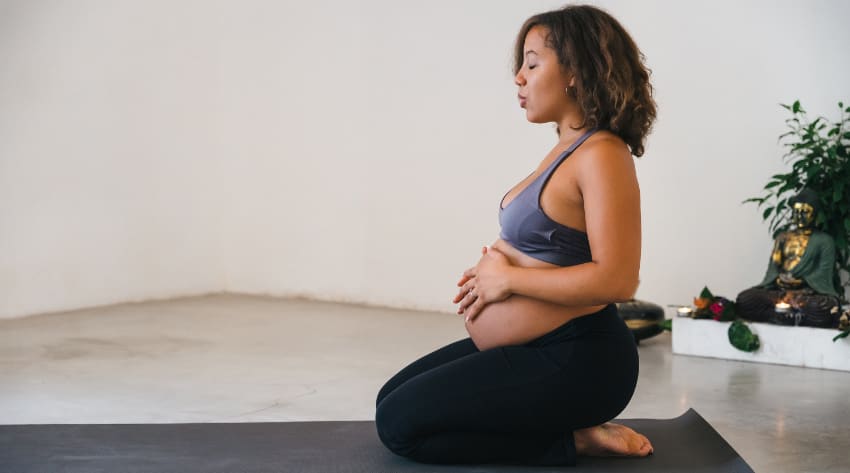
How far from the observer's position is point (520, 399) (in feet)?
6.20

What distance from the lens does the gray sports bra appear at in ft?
6.31

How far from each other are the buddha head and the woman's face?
7.19 feet

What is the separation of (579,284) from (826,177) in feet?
8.03

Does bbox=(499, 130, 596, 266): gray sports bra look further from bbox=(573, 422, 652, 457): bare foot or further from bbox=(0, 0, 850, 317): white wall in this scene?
bbox=(0, 0, 850, 317): white wall

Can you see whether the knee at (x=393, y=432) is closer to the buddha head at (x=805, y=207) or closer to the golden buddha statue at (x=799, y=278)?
the golden buddha statue at (x=799, y=278)

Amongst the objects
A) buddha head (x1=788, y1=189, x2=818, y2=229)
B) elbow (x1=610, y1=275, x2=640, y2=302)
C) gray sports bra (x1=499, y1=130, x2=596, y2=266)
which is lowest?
buddha head (x1=788, y1=189, x2=818, y2=229)

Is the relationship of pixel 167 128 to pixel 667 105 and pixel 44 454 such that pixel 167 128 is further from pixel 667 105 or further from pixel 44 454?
pixel 44 454

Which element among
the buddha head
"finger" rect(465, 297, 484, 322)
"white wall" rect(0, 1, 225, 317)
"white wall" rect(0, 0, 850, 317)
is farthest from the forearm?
"white wall" rect(0, 1, 225, 317)

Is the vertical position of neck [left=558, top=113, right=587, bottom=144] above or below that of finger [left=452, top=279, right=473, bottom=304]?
above

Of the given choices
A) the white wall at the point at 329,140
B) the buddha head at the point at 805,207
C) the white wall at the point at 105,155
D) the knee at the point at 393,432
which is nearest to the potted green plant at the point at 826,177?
the buddha head at the point at 805,207

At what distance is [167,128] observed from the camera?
5.72 metres

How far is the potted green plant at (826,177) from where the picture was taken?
380 cm

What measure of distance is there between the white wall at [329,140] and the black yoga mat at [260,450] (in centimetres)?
224

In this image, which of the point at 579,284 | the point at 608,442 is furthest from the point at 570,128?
the point at 608,442
